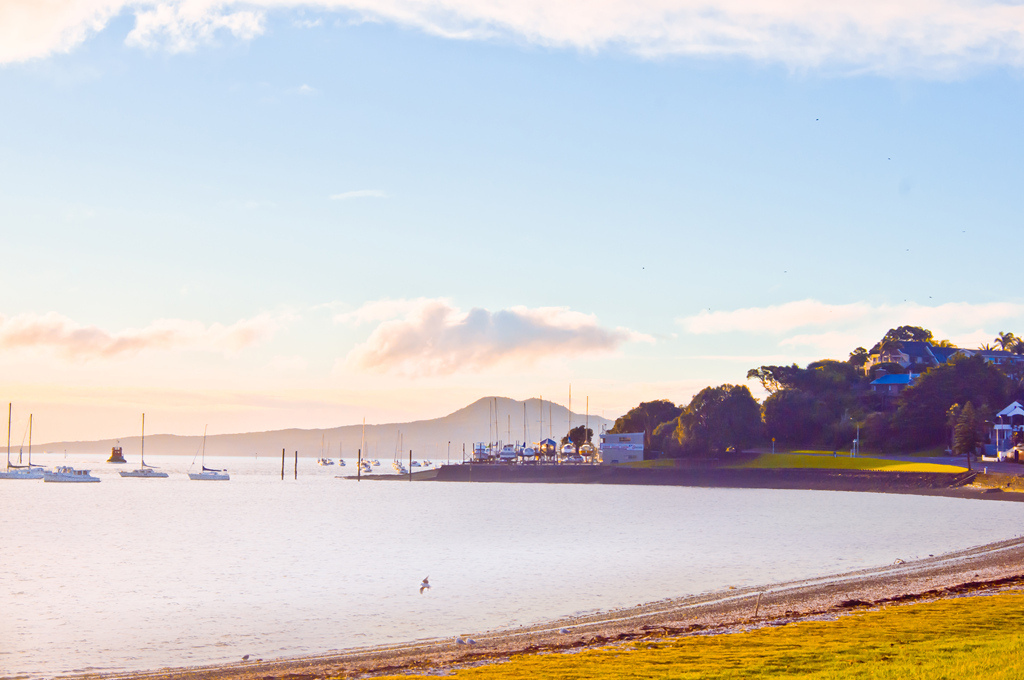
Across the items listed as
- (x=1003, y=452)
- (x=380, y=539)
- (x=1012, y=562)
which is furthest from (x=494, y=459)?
(x=1012, y=562)

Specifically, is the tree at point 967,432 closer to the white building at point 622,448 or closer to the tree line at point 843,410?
the tree line at point 843,410

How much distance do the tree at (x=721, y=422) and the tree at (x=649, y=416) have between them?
101 ft

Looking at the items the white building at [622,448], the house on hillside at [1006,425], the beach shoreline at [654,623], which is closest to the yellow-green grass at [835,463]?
the house on hillside at [1006,425]

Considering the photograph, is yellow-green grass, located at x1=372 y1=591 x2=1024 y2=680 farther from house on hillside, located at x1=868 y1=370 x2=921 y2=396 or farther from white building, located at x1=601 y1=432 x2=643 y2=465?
white building, located at x1=601 y1=432 x2=643 y2=465

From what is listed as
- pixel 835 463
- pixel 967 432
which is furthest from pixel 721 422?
pixel 967 432

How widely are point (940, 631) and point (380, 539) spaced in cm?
5061

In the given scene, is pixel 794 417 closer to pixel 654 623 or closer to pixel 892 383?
pixel 892 383

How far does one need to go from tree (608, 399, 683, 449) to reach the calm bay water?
7986 cm

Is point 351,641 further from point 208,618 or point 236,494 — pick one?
point 236,494

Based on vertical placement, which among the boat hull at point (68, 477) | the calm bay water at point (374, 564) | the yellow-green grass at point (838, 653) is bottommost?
the calm bay water at point (374, 564)

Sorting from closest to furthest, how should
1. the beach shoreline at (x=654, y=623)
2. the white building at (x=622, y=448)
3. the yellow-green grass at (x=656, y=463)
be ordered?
the beach shoreline at (x=654, y=623)
the yellow-green grass at (x=656, y=463)
the white building at (x=622, y=448)

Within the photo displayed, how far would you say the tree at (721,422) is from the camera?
14462cm

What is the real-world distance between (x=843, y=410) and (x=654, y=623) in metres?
125

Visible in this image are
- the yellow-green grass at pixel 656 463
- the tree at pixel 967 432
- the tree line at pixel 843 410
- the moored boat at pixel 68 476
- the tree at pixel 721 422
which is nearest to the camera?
the tree at pixel 967 432
